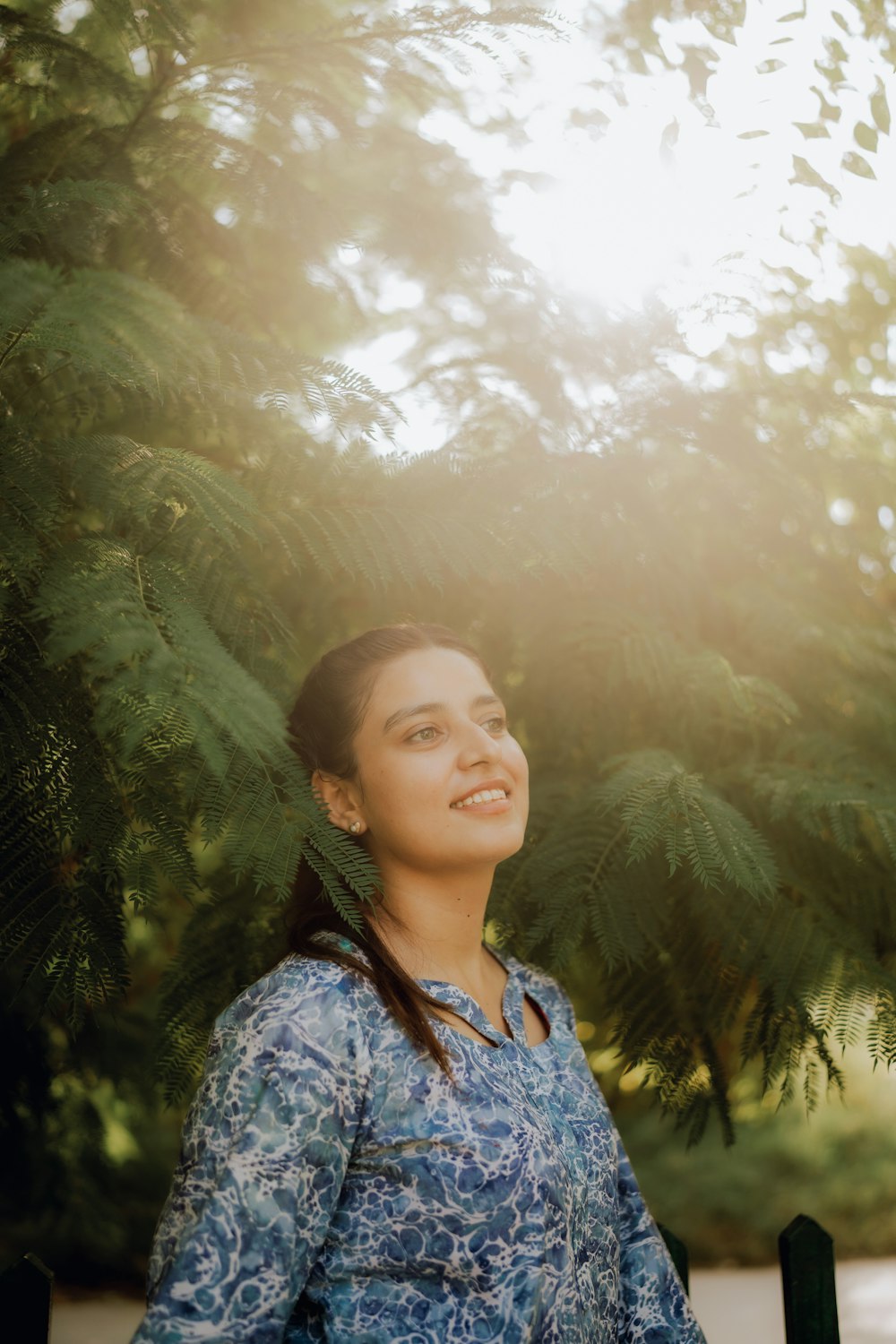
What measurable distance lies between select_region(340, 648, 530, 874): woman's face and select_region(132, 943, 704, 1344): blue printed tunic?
31 cm

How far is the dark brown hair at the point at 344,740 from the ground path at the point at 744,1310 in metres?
3.01

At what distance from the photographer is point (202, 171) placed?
230 centimetres

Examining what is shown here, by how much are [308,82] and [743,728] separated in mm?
1711

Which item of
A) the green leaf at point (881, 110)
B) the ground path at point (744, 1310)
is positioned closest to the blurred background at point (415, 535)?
the green leaf at point (881, 110)

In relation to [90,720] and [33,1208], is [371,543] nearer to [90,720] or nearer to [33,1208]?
[90,720]

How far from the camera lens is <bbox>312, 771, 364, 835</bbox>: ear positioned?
2.04 meters

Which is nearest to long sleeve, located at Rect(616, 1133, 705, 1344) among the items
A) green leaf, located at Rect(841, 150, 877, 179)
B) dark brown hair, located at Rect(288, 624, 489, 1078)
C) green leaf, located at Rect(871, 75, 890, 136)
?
dark brown hair, located at Rect(288, 624, 489, 1078)

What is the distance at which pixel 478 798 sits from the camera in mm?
1953

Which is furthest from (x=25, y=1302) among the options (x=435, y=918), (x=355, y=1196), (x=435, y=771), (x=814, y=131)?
(x=814, y=131)

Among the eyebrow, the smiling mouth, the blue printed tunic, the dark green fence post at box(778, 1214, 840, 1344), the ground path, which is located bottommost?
the ground path

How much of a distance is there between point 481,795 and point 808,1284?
1430mm

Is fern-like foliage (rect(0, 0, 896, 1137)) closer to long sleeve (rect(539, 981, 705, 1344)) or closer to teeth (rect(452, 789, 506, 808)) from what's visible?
teeth (rect(452, 789, 506, 808))

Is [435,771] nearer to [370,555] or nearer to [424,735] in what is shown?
[424,735]

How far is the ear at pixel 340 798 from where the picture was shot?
2041 millimetres
